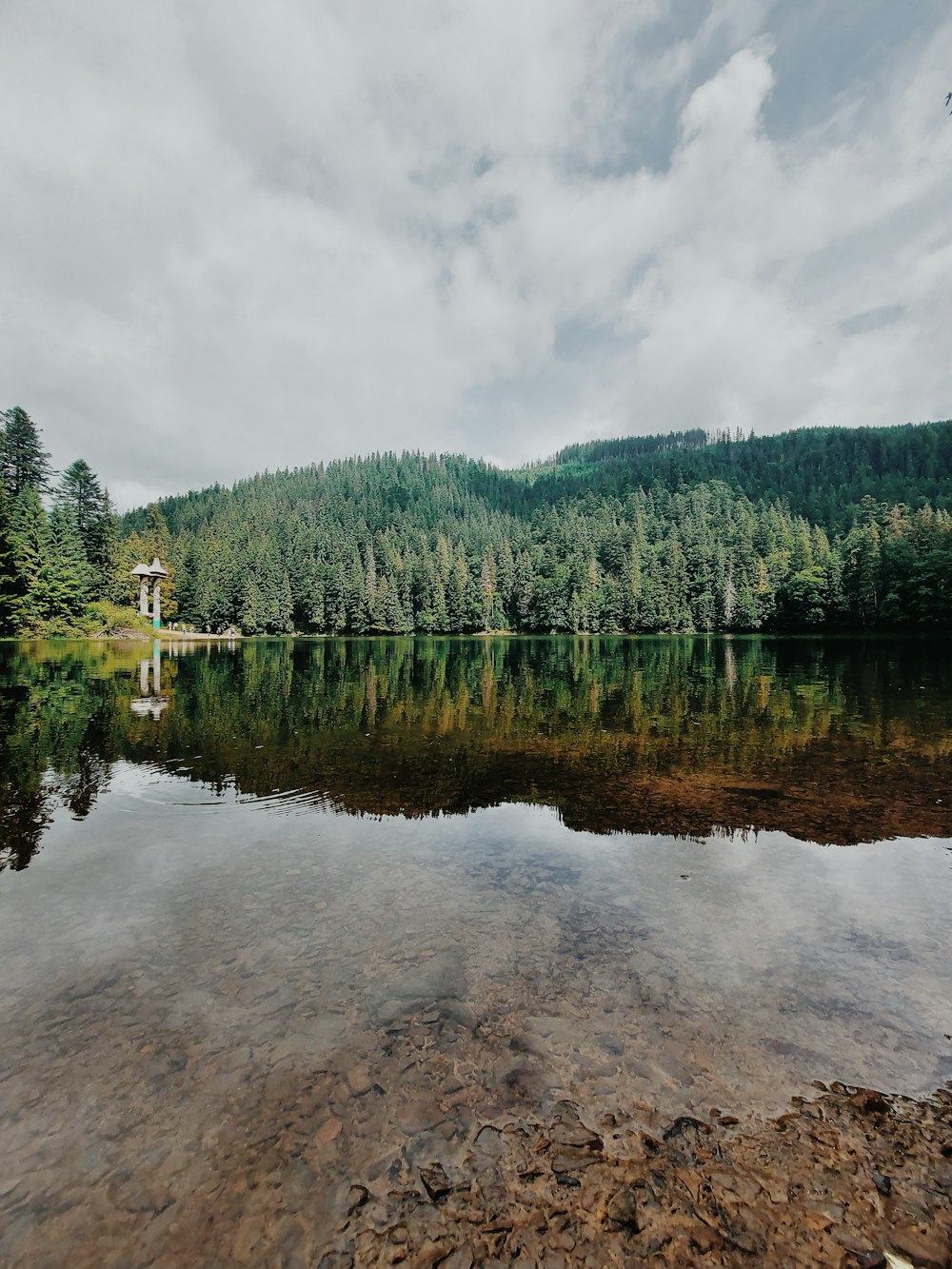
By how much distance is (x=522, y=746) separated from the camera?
1575 cm

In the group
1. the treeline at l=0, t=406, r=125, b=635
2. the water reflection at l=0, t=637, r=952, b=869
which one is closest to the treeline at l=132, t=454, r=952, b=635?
the treeline at l=0, t=406, r=125, b=635

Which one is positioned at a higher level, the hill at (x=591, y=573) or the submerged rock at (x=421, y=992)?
the hill at (x=591, y=573)

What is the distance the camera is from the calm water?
12.6ft

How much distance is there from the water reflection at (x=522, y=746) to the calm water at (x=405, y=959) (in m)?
0.14

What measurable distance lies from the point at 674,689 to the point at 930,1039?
941 inches

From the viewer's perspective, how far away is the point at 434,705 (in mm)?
23469

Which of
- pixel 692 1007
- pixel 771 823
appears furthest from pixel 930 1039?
pixel 771 823

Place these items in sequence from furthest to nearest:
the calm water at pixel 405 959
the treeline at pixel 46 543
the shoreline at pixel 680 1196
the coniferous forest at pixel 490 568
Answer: the coniferous forest at pixel 490 568 → the treeline at pixel 46 543 → the calm water at pixel 405 959 → the shoreline at pixel 680 1196

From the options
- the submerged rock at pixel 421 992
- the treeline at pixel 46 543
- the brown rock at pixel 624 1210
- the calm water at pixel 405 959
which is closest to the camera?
the brown rock at pixel 624 1210

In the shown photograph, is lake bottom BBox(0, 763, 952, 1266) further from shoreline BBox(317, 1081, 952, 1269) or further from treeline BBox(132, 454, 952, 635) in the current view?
treeline BBox(132, 454, 952, 635)

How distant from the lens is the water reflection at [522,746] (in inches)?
416

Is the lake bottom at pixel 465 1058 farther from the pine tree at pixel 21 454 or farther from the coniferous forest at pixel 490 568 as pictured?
the pine tree at pixel 21 454

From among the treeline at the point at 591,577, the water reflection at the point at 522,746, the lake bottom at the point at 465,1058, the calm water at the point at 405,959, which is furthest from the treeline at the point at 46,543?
the lake bottom at the point at 465,1058

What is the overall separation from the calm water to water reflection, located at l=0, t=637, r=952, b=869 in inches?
5.6
